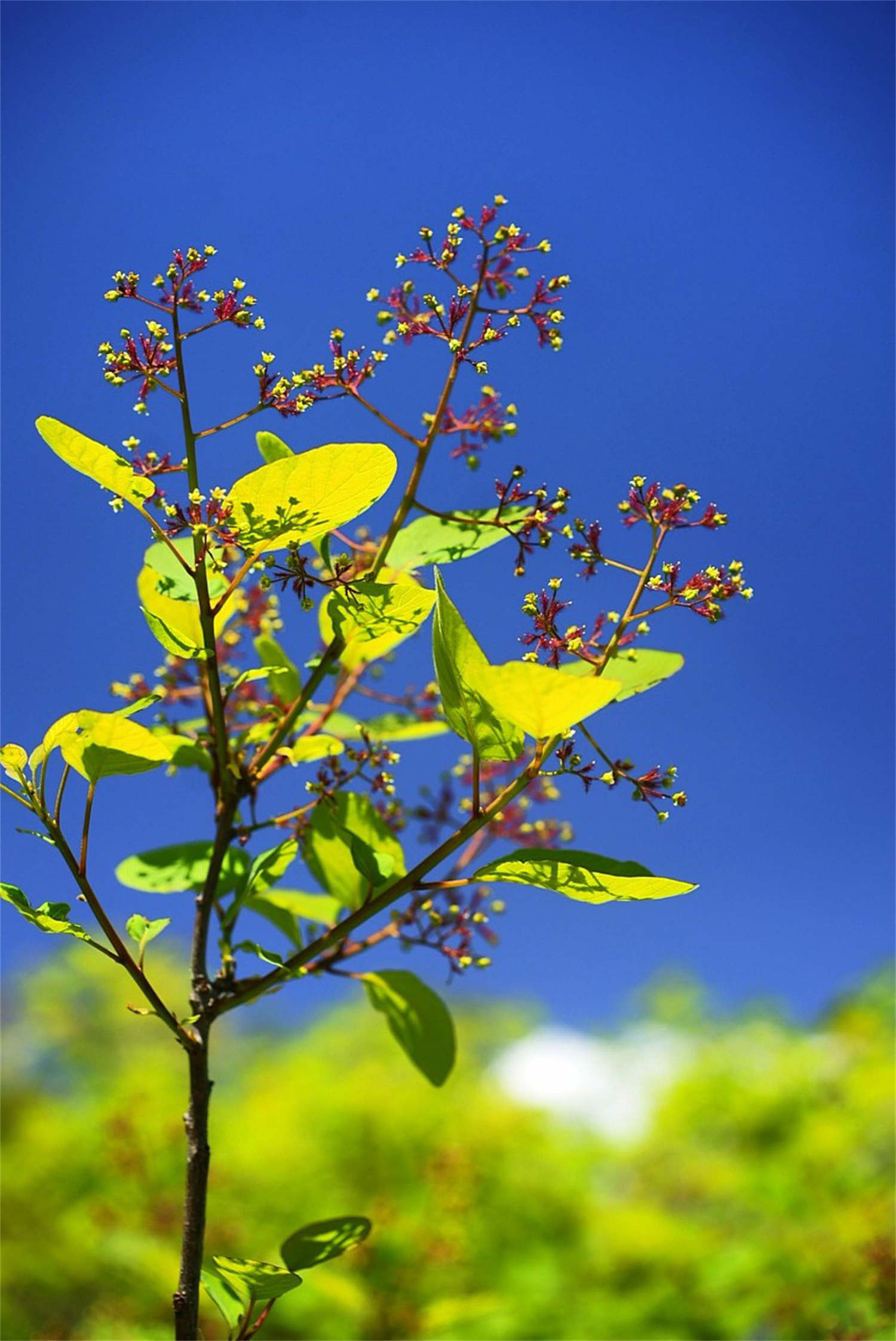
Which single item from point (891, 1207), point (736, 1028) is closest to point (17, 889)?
point (891, 1207)

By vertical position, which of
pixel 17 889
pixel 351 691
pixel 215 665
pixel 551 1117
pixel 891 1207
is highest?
pixel 551 1117

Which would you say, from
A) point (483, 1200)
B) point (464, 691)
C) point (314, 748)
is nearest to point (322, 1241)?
point (314, 748)

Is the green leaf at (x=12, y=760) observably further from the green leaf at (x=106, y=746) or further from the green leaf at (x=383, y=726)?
the green leaf at (x=383, y=726)

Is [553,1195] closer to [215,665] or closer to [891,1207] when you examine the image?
[891,1207]

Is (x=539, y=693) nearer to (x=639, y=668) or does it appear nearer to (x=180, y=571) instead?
(x=639, y=668)

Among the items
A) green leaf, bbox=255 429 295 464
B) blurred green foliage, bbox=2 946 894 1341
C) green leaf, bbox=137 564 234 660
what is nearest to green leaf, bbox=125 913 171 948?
green leaf, bbox=137 564 234 660

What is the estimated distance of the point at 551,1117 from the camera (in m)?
5.12

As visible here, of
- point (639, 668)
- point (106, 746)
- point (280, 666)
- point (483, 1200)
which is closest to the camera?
point (106, 746)

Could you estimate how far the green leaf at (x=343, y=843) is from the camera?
3.73ft

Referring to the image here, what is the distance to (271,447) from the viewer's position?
1052 millimetres

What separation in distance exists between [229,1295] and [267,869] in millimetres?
403

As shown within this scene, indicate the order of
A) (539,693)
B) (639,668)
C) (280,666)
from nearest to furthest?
(539,693), (639,668), (280,666)

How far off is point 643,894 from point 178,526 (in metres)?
0.52

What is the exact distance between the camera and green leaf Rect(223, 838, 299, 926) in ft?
3.30
